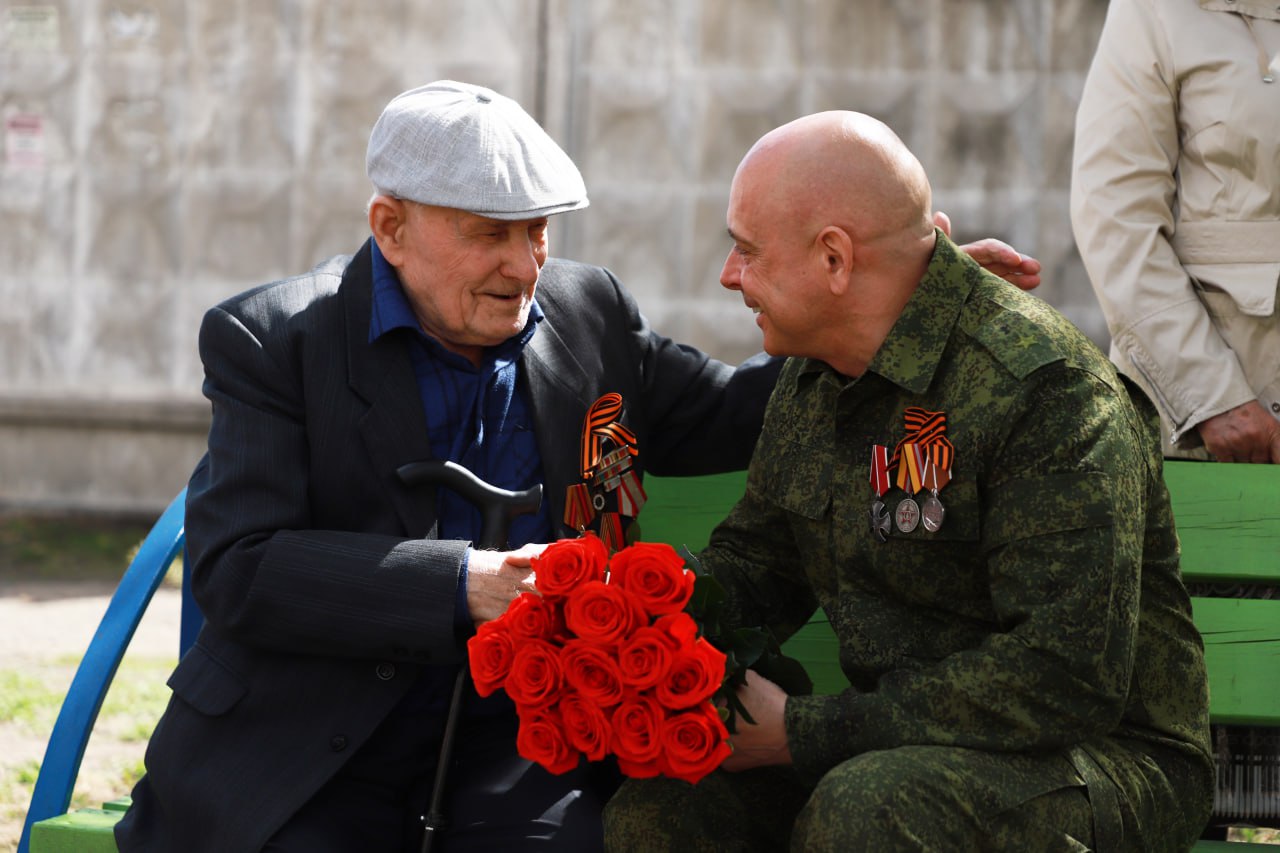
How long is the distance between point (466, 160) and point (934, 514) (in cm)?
112

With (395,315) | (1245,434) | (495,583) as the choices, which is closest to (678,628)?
(495,583)

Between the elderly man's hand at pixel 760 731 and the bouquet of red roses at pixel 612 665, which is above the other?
the bouquet of red roses at pixel 612 665

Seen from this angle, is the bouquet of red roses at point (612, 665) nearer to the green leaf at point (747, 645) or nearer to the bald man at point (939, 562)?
the green leaf at point (747, 645)

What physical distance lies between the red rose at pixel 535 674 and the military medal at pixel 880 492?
Result: 1.94ft

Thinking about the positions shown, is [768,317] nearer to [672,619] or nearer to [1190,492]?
[672,619]

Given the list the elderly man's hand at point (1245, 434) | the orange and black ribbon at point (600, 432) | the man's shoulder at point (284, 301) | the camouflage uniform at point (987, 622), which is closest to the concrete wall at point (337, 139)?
the elderly man's hand at point (1245, 434)

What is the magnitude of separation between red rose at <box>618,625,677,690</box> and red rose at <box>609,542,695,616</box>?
0.05 meters

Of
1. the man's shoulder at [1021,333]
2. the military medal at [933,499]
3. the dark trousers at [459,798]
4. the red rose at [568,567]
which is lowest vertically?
the dark trousers at [459,798]

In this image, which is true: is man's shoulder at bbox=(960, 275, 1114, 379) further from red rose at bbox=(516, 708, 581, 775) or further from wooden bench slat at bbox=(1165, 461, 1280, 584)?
red rose at bbox=(516, 708, 581, 775)

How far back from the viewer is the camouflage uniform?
2.43 m

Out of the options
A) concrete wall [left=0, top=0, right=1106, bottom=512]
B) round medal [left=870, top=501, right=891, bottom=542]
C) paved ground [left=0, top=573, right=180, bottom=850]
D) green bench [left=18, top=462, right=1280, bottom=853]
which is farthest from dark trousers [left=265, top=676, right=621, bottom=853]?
concrete wall [left=0, top=0, right=1106, bottom=512]

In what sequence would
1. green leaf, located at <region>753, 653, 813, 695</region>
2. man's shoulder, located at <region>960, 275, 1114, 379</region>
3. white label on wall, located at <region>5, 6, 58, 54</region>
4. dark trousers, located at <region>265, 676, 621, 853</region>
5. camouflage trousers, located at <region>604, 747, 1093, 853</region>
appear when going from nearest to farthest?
camouflage trousers, located at <region>604, 747, 1093, 853</region>, man's shoulder, located at <region>960, 275, 1114, 379</region>, green leaf, located at <region>753, 653, 813, 695</region>, dark trousers, located at <region>265, 676, 621, 853</region>, white label on wall, located at <region>5, 6, 58, 54</region>

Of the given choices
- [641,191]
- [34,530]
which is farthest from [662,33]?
[34,530]

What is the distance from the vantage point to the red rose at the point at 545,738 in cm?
248
